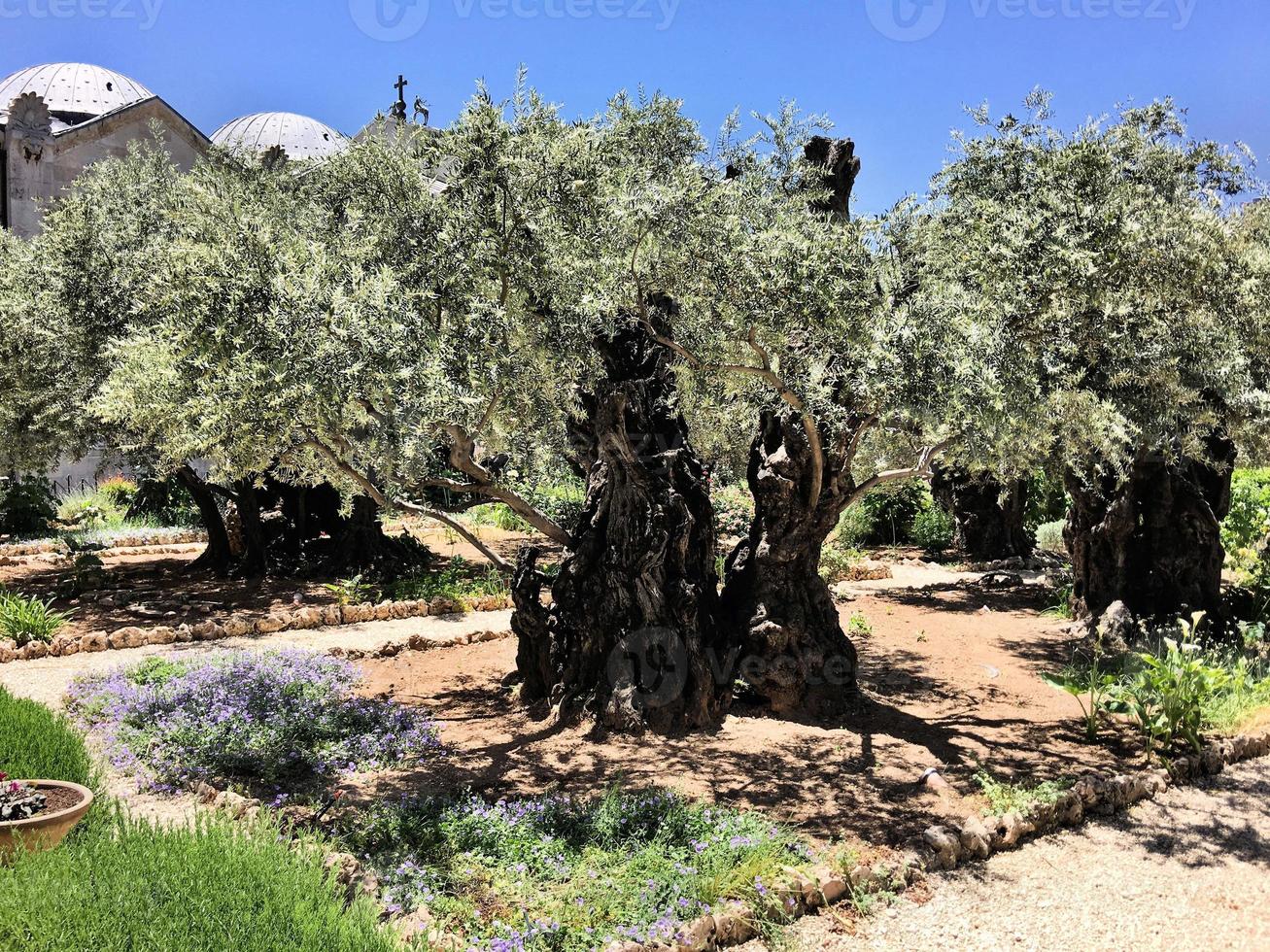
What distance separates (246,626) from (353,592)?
2344 mm

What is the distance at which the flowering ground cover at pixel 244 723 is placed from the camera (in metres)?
7.08

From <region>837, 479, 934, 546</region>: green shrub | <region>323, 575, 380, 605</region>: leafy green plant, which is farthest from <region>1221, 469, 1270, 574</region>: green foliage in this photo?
<region>323, 575, 380, 605</region>: leafy green plant

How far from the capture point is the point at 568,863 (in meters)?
5.58

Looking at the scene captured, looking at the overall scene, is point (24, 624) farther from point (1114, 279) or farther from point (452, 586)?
point (1114, 279)

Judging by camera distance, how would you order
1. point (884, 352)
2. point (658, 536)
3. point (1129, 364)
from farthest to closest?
point (1129, 364) < point (658, 536) < point (884, 352)

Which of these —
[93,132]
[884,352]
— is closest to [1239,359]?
[884,352]

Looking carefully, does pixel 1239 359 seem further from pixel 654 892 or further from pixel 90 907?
pixel 90 907

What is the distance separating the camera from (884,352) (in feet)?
21.6

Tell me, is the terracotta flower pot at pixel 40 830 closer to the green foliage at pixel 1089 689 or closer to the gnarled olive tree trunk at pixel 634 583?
the gnarled olive tree trunk at pixel 634 583

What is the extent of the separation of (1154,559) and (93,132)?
38683 mm

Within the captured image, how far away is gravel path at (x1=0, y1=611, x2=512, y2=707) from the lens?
385 inches

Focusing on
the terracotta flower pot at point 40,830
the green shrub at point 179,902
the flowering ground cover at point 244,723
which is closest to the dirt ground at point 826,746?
the flowering ground cover at point 244,723

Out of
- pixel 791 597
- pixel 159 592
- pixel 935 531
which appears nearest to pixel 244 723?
pixel 791 597

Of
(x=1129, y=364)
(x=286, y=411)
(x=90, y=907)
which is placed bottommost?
(x=90, y=907)
